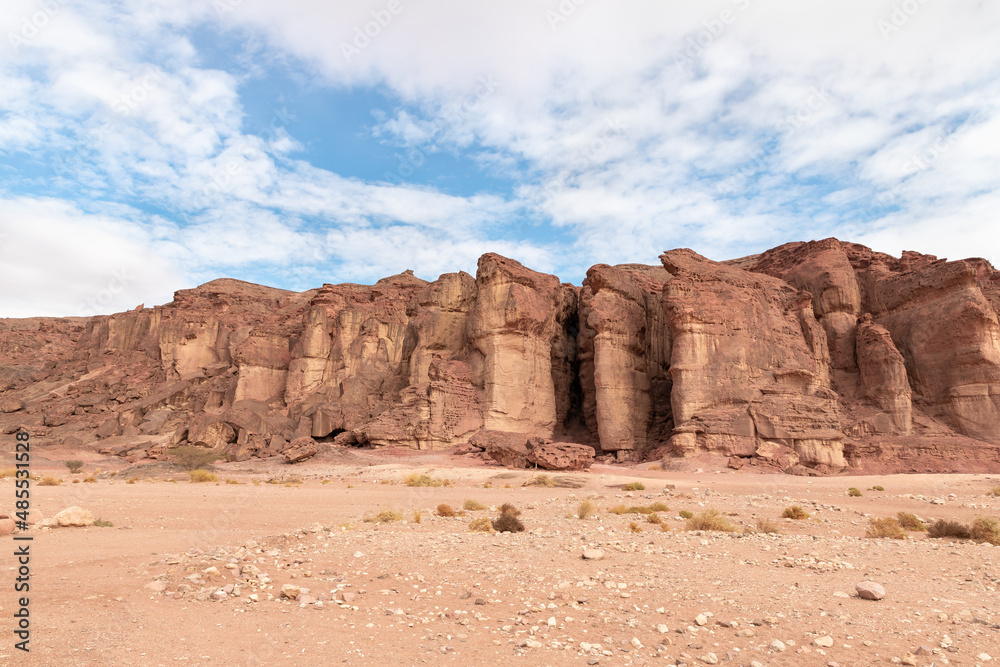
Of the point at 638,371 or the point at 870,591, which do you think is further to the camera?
the point at 638,371

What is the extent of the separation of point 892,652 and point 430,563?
569cm

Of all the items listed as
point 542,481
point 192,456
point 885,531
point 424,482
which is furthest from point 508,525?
point 192,456

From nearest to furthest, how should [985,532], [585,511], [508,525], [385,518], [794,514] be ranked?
[985,532] < [508,525] < [385,518] < [585,511] < [794,514]

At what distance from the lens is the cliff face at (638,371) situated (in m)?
32.7

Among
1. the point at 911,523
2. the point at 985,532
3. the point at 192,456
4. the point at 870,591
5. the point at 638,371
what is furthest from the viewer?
the point at 638,371

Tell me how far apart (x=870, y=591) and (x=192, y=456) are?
41.3m

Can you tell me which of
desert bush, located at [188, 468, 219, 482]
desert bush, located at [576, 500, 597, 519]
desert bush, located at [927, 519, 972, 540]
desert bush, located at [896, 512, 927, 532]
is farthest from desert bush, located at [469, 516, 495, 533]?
desert bush, located at [188, 468, 219, 482]

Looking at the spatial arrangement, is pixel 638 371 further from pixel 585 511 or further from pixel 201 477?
pixel 201 477

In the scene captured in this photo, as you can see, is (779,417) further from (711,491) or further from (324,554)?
(324,554)

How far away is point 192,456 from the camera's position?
3941 cm

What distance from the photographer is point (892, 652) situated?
5.54 meters

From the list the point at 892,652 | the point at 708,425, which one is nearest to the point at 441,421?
the point at 708,425

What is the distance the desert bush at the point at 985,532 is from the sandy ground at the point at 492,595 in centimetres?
91

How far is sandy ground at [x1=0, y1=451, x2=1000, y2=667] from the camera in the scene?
5.49 m
